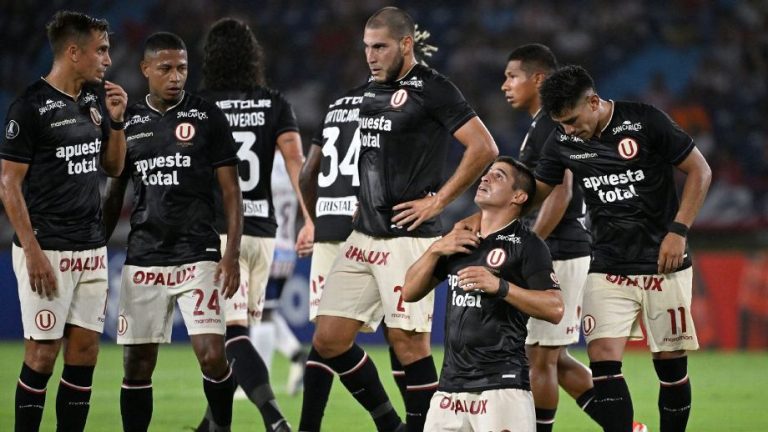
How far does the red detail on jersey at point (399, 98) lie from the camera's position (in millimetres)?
6684

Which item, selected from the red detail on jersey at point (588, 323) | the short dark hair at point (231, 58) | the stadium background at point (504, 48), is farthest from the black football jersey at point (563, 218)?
the stadium background at point (504, 48)

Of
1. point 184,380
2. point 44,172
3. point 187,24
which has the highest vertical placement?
point 187,24

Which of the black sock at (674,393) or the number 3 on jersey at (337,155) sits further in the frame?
the number 3 on jersey at (337,155)

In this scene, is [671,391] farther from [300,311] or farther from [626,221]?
[300,311]

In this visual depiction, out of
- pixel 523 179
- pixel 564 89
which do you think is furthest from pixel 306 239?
pixel 523 179

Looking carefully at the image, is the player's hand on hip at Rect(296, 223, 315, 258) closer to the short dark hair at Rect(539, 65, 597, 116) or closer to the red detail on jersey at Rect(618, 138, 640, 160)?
the short dark hair at Rect(539, 65, 597, 116)

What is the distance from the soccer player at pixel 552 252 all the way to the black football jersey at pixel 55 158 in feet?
8.85

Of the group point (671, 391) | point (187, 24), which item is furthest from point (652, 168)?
point (187, 24)

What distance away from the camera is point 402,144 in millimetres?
6695

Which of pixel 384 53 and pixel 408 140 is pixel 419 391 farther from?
pixel 384 53

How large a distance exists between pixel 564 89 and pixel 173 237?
2.39m

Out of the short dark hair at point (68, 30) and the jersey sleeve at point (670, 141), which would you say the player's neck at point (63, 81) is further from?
the jersey sleeve at point (670, 141)

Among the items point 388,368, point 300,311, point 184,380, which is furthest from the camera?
point 300,311

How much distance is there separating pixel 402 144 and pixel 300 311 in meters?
9.11
